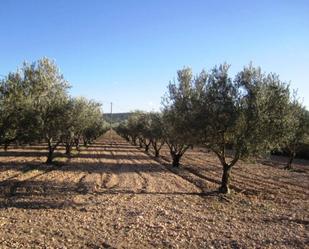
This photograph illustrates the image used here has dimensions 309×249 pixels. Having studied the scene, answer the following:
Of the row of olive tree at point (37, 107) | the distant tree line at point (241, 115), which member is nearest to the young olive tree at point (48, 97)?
the row of olive tree at point (37, 107)

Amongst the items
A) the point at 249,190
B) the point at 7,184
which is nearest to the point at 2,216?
the point at 7,184

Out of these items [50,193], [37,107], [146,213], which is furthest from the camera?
[37,107]

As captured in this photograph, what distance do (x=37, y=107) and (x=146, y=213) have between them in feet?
67.1

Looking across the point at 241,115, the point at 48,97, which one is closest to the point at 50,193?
the point at 241,115

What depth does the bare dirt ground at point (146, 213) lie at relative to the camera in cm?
1405

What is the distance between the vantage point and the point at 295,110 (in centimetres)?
2405

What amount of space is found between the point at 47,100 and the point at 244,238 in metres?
27.3

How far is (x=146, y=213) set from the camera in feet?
59.9

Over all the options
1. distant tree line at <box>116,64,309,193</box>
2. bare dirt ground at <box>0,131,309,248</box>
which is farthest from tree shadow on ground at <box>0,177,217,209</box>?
distant tree line at <box>116,64,309,193</box>

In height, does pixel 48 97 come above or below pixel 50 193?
above

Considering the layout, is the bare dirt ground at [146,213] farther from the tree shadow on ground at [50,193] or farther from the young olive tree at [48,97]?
the young olive tree at [48,97]

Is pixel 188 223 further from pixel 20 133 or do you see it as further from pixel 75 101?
pixel 75 101

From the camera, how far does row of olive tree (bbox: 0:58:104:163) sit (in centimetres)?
2920

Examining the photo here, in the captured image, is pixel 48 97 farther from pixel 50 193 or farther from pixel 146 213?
pixel 146 213
